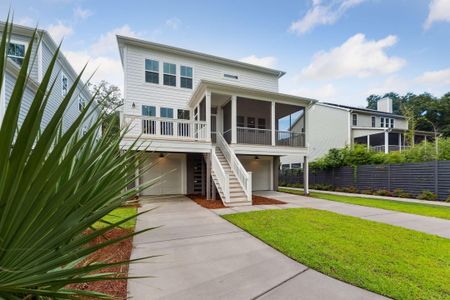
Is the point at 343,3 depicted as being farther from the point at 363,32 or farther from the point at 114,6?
the point at 114,6

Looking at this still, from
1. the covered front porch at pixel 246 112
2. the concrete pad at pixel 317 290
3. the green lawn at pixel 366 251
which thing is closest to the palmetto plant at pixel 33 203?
the concrete pad at pixel 317 290

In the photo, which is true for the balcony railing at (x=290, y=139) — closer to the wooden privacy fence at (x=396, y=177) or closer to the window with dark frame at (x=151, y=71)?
the wooden privacy fence at (x=396, y=177)

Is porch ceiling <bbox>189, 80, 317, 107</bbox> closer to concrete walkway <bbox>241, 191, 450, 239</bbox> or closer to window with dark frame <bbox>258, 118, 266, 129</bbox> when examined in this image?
window with dark frame <bbox>258, 118, 266, 129</bbox>

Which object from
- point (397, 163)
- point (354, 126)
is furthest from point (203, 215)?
point (354, 126)

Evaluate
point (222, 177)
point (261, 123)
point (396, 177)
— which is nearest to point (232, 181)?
point (222, 177)

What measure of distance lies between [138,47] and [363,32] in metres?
13.8

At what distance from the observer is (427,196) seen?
10.8 m

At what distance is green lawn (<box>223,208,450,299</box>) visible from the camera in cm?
299

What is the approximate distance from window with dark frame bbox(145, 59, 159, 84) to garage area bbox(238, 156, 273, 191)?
7024mm

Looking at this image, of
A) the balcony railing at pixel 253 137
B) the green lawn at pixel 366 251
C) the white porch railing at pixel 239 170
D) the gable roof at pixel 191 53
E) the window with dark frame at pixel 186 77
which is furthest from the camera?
the window with dark frame at pixel 186 77

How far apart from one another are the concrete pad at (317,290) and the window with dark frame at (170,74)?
12.1m

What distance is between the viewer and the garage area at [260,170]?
14570 millimetres

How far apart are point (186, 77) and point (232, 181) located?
7319 mm

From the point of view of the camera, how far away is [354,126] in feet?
69.5
